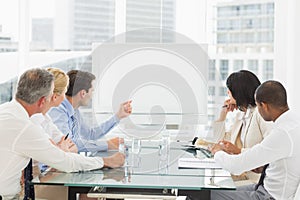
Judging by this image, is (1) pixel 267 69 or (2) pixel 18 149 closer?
(2) pixel 18 149

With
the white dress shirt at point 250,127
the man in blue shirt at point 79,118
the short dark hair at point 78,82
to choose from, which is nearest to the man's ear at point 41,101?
the man in blue shirt at point 79,118

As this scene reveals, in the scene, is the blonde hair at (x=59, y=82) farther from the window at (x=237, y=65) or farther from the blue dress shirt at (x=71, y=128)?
the window at (x=237, y=65)

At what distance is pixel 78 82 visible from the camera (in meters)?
3.40

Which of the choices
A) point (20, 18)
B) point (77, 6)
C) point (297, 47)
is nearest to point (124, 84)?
point (77, 6)

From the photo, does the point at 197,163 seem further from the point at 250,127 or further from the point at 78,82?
the point at 78,82

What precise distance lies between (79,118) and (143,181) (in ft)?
4.49

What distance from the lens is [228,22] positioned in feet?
15.0

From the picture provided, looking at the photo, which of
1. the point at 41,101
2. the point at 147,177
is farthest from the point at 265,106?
the point at 41,101

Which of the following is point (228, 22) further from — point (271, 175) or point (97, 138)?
point (271, 175)

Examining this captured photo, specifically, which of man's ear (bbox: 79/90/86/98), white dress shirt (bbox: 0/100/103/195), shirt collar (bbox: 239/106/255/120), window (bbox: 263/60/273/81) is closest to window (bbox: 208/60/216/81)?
window (bbox: 263/60/273/81)

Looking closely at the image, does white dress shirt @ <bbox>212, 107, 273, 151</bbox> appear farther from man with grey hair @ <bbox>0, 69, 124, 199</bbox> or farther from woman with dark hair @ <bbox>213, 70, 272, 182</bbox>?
man with grey hair @ <bbox>0, 69, 124, 199</bbox>

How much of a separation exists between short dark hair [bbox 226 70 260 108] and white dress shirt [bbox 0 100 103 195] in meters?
1.37

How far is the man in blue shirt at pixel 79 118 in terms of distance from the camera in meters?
3.15

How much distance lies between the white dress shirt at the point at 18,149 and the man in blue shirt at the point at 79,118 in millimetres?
759
